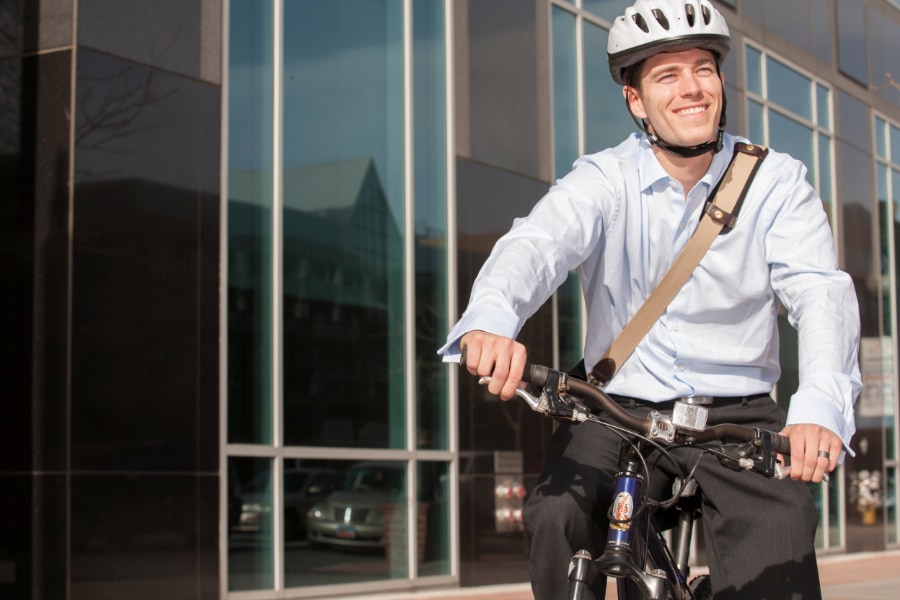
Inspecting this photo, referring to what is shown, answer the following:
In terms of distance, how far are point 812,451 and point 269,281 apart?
7.32m

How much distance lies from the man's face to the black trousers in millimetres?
804

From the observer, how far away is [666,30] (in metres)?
3.49

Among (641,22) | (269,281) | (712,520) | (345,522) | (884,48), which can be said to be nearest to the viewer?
(712,520)

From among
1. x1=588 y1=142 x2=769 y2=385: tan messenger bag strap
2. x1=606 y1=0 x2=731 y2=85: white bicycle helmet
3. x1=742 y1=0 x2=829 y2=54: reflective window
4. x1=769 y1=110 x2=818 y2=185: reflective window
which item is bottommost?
x1=588 y1=142 x2=769 y2=385: tan messenger bag strap

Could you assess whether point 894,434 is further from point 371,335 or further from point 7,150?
point 7,150

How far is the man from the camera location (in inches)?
128

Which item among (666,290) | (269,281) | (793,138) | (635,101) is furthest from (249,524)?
(793,138)

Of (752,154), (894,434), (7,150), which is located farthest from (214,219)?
(894,434)

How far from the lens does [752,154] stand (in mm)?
3648

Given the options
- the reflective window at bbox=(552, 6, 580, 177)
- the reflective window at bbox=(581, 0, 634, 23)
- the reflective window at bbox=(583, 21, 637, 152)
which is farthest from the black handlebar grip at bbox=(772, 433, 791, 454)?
the reflective window at bbox=(581, 0, 634, 23)

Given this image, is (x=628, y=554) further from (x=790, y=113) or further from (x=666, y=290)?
(x=790, y=113)

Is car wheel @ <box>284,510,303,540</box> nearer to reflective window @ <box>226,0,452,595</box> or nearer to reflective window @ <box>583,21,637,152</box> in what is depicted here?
reflective window @ <box>226,0,452,595</box>

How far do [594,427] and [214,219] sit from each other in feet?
20.4

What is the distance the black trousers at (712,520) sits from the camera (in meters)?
3.22
